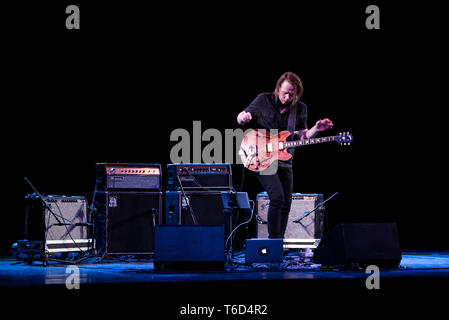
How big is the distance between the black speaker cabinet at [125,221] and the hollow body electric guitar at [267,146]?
1407mm

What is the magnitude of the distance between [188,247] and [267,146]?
4.42ft

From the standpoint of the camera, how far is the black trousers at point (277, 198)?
217 inches

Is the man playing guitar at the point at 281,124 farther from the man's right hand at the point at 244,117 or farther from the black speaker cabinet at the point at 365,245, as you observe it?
the black speaker cabinet at the point at 365,245

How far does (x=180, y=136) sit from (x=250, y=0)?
2018 millimetres

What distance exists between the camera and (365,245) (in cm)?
495

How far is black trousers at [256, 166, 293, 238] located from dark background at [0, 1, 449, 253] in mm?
2709

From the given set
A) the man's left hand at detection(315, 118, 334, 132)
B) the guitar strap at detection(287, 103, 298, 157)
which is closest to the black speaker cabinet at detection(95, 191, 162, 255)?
the guitar strap at detection(287, 103, 298, 157)

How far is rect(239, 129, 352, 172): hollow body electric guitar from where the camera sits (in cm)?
563

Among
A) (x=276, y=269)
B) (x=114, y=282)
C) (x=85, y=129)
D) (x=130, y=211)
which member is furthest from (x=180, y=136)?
(x=114, y=282)

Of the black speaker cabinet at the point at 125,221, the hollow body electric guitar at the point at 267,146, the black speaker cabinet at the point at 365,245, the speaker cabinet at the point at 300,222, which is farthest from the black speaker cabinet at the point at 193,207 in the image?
the black speaker cabinet at the point at 365,245

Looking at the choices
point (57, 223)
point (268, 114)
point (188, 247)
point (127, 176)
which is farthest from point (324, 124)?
point (57, 223)

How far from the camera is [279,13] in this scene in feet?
26.1

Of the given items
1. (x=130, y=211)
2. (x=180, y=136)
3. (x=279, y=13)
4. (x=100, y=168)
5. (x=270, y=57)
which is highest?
(x=279, y=13)

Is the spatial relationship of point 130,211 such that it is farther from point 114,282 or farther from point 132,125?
point 114,282
